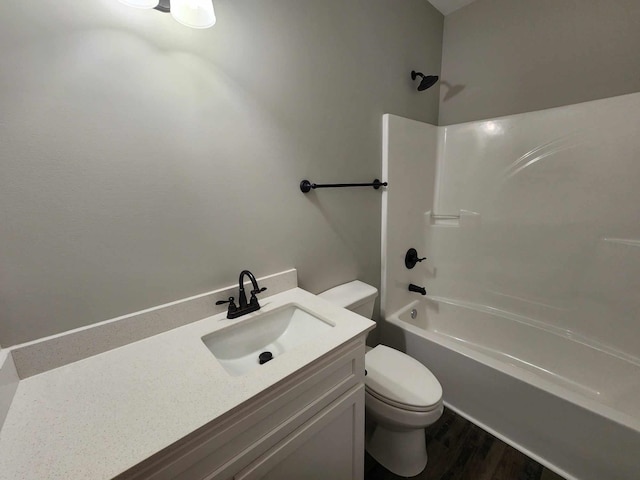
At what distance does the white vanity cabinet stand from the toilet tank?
18.1 inches

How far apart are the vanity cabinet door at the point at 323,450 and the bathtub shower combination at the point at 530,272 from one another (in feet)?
2.61

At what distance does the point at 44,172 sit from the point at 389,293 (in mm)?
1764

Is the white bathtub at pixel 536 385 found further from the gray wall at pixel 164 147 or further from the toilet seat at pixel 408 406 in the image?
the gray wall at pixel 164 147

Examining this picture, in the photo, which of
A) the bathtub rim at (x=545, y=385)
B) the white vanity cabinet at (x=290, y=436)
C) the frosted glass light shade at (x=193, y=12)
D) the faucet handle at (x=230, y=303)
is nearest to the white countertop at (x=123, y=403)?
the white vanity cabinet at (x=290, y=436)

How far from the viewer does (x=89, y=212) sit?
0.74m

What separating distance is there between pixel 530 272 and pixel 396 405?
1.35 meters

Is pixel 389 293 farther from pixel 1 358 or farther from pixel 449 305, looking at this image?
pixel 1 358

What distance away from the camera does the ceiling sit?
5.65ft

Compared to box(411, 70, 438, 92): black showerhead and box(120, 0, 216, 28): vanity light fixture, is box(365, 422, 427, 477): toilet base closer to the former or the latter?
box(120, 0, 216, 28): vanity light fixture

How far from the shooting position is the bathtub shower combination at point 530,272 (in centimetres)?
121

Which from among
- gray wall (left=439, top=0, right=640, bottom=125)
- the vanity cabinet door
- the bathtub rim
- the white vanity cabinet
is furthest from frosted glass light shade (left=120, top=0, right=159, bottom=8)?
gray wall (left=439, top=0, right=640, bottom=125)

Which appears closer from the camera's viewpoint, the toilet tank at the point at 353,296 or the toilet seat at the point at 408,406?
the toilet seat at the point at 408,406

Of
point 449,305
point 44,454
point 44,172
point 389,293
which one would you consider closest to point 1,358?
point 44,454

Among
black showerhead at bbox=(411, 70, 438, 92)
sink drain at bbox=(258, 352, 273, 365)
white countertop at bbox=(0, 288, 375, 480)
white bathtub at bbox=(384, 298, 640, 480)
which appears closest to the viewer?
white countertop at bbox=(0, 288, 375, 480)
